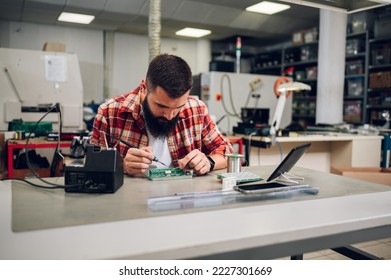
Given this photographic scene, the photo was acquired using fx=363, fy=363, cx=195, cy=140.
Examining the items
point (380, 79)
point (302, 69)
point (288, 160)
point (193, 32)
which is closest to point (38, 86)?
point (288, 160)

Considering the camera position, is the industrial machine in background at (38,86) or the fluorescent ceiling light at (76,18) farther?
the fluorescent ceiling light at (76,18)

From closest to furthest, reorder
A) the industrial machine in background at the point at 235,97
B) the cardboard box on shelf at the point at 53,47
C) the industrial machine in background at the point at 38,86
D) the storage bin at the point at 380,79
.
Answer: the industrial machine in background at the point at 38,86 → the cardboard box on shelf at the point at 53,47 → the industrial machine in background at the point at 235,97 → the storage bin at the point at 380,79

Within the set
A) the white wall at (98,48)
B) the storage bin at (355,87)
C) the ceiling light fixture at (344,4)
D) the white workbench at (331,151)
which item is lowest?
the white workbench at (331,151)

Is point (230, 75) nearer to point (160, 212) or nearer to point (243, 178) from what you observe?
point (243, 178)

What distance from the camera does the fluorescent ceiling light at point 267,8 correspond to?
5.32 meters

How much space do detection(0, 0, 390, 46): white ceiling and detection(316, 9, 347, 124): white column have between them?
69 centimetres

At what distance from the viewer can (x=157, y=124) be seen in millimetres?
1562

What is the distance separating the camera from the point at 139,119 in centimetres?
156

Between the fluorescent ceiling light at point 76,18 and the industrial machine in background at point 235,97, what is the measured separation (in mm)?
2536

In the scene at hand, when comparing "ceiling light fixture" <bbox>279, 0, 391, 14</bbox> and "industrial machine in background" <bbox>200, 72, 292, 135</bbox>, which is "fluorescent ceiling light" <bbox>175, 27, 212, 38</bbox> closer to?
"industrial machine in background" <bbox>200, 72, 292, 135</bbox>

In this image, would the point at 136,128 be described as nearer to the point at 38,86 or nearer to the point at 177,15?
the point at 38,86

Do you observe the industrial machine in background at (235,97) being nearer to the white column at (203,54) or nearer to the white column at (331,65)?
the white column at (331,65)

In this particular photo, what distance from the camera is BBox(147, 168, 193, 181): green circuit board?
3.90 ft

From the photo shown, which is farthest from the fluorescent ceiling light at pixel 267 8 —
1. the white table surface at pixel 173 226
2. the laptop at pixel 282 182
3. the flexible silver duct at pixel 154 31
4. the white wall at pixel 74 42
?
the white table surface at pixel 173 226
